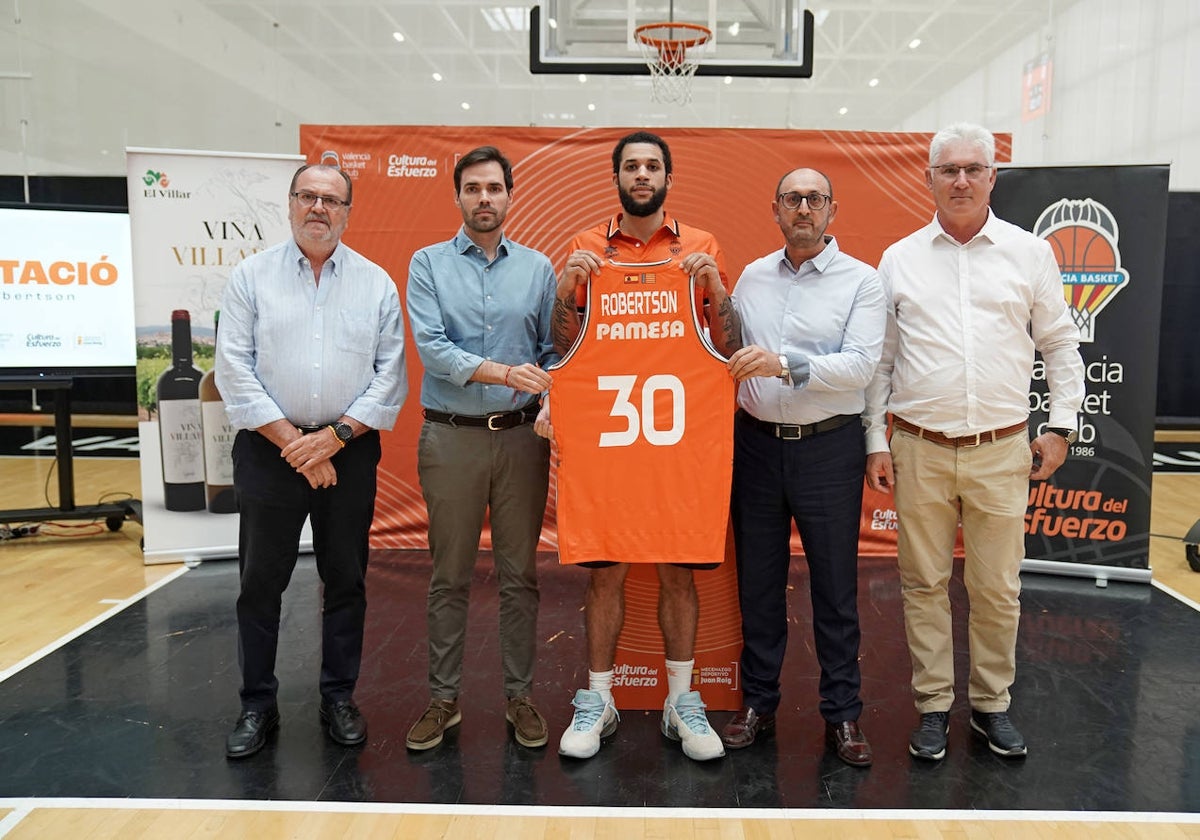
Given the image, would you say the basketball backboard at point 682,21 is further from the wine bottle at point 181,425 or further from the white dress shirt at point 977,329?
the white dress shirt at point 977,329

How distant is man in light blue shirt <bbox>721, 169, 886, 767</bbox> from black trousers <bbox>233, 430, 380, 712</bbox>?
1.27 meters

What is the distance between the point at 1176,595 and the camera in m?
4.55

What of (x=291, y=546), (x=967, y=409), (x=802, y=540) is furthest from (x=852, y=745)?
(x=291, y=546)

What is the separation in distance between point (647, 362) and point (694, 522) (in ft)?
1.67

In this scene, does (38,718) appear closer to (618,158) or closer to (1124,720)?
(618,158)

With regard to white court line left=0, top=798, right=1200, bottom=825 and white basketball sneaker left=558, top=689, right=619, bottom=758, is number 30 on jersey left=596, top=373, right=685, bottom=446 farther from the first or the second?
white court line left=0, top=798, right=1200, bottom=825

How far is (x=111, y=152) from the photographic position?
25.4 ft

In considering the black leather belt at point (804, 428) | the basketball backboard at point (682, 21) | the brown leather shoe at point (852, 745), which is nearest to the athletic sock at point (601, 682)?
the brown leather shoe at point (852, 745)

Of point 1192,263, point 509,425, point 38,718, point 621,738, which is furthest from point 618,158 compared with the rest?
point 1192,263

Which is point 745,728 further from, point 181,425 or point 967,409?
point 181,425

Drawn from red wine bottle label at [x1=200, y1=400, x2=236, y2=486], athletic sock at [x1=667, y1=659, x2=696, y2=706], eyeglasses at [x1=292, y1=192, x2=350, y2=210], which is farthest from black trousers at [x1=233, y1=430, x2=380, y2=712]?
red wine bottle label at [x1=200, y1=400, x2=236, y2=486]

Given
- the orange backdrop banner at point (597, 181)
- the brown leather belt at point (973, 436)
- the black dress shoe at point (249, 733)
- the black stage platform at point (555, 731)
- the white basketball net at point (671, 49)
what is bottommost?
the black stage platform at point (555, 731)

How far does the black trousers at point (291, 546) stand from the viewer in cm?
278

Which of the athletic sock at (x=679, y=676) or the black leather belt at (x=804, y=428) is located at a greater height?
the black leather belt at (x=804, y=428)
